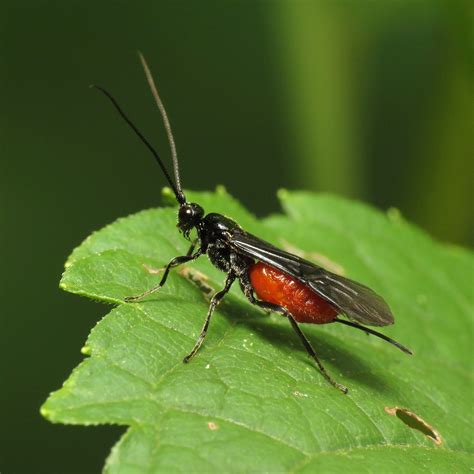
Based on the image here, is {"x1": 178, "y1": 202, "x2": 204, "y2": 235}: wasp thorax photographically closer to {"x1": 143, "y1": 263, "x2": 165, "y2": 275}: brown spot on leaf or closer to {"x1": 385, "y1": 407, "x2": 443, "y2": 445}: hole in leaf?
{"x1": 143, "y1": 263, "x2": 165, "y2": 275}: brown spot on leaf

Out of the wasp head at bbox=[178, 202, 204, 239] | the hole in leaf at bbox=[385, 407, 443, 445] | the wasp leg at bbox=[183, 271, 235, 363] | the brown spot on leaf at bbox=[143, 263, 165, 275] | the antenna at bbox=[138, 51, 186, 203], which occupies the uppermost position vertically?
the antenna at bbox=[138, 51, 186, 203]

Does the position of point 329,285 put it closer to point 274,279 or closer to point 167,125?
point 274,279

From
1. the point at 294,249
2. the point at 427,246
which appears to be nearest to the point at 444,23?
the point at 427,246

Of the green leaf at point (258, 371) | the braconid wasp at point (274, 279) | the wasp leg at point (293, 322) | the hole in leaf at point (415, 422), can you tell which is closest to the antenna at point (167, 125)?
the braconid wasp at point (274, 279)

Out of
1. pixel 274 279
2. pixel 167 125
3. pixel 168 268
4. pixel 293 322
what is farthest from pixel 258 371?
pixel 167 125

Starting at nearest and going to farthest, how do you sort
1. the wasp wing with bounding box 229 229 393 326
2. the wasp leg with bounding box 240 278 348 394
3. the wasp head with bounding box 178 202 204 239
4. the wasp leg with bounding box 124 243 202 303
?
the wasp leg with bounding box 124 243 202 303 → the wasp leg with bounding box 240 278 348 394 → the wasp wing with bounding box 229 229 393 326 → the wasp head with bounding box 178 202 204 239

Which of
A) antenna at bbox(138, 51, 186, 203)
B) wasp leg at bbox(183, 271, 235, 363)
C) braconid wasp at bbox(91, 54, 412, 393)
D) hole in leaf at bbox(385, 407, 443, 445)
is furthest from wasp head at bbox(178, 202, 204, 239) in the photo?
hole in leaf at bbox(385, 407, 443, 445)
